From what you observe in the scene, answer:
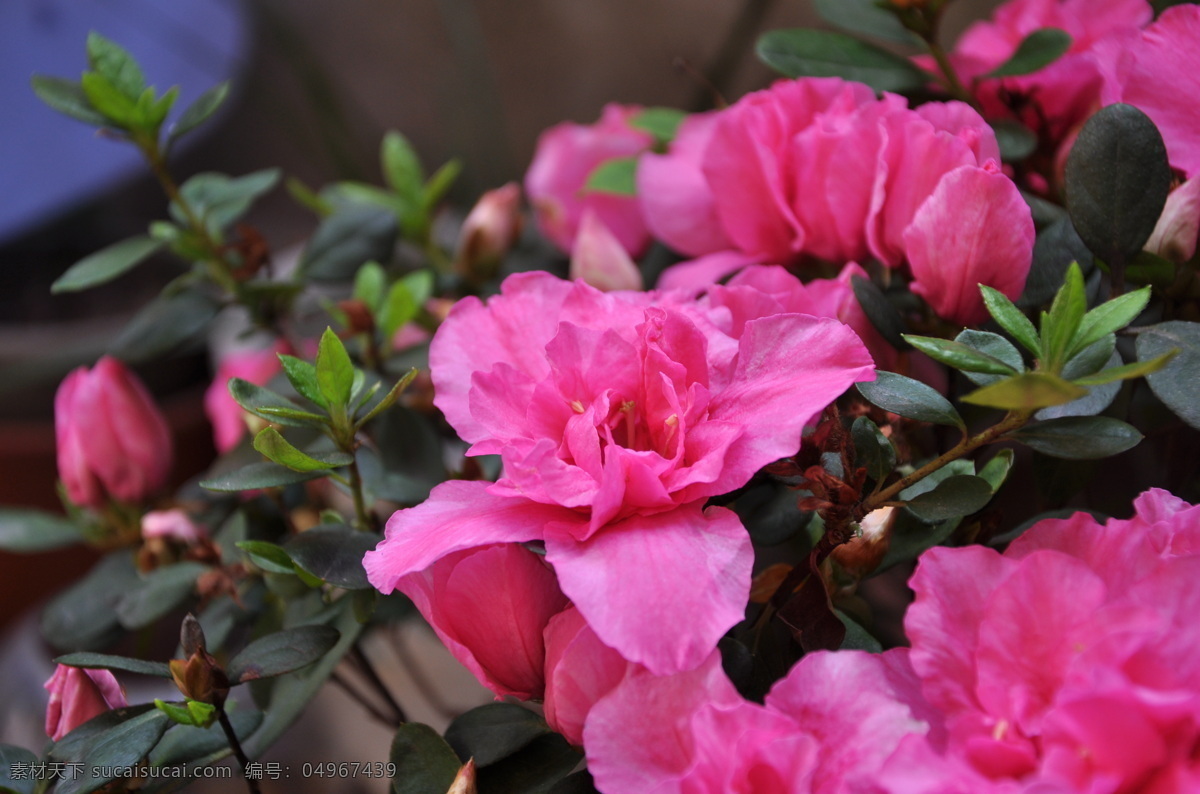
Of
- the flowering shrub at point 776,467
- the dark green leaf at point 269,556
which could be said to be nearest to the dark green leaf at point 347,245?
the flowering shrub at point 776,467

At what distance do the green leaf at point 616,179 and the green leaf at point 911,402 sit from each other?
0.28 metres

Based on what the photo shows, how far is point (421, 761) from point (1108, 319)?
0.29m

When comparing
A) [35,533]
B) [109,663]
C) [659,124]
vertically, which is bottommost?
[35,533]

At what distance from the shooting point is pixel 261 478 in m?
0.36

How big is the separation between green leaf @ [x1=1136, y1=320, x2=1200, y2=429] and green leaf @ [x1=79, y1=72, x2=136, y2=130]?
496mm

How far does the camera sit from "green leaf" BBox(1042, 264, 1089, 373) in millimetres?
289

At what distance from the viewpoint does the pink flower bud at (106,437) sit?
0.55 metres

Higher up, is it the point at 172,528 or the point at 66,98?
the point at 66,98

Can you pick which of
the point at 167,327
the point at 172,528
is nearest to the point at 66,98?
the point at 167,327

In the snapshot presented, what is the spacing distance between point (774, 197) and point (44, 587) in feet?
3.52

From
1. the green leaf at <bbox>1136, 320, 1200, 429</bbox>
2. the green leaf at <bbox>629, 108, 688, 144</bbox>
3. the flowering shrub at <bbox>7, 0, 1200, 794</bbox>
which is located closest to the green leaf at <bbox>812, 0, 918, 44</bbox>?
the flowering shrub at <bbox>7, 0, 1200, 794</bbox>

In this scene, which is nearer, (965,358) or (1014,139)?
(965,358)

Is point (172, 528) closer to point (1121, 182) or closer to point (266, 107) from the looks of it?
point (1121, 182)

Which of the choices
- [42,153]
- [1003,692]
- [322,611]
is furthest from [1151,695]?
[42,153]
